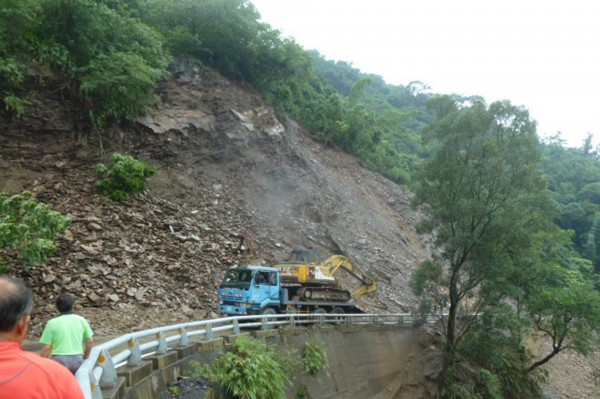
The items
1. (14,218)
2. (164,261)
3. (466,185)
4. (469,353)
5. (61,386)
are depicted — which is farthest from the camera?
(469,353)

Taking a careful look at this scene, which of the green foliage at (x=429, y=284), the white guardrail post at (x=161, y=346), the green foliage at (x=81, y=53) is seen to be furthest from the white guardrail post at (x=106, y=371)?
the green foliage at (x=81, y=53)

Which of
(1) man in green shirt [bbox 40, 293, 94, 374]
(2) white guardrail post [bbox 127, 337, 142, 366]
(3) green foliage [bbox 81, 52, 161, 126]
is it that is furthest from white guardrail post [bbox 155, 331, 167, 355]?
(3) green foliage [bbox 81, 52, 161, 126]

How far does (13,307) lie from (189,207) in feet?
65.5

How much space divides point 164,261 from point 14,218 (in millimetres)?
6092

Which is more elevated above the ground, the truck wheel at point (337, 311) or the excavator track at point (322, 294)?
the excavator track at point (322, 294)

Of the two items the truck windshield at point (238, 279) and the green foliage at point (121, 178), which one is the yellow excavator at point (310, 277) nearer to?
the truck windshield at point (238, 279)

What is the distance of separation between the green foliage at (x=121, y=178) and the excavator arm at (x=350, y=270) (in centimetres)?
936

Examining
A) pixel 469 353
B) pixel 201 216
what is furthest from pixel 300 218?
pixel 469 353

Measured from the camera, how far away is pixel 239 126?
2809 centimetres

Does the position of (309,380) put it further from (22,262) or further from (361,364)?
(22,262)

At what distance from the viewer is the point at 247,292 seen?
1504 cm

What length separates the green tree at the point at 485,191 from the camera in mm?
18359

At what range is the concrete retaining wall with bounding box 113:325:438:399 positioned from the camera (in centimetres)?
A: 749

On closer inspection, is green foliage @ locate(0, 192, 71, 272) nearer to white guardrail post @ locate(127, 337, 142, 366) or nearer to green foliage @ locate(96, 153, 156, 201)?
green foliage @ locate(96, 153, 156, 201)
